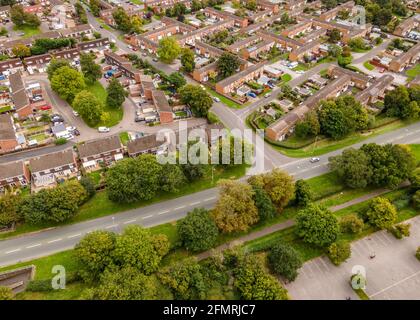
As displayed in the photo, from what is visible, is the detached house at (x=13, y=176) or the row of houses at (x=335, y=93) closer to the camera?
the detached house at (x=13, y=176)

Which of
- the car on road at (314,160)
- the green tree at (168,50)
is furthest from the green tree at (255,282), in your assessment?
the green tree at (168,50)

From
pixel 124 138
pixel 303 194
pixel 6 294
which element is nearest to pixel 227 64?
pixel 124 138

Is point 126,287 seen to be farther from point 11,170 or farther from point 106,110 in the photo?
point 106,110

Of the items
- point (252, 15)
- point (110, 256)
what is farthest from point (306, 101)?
point (252, 15)

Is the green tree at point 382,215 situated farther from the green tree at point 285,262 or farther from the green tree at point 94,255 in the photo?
the green tree at point 94,255

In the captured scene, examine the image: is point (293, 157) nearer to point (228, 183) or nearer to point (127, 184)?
point (228, 183)
